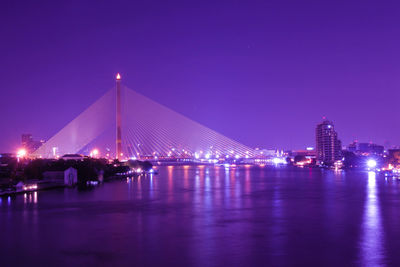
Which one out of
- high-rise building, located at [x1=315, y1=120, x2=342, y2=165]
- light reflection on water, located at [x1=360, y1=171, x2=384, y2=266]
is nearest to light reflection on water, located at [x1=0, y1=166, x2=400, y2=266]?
light reflection on water, located at [x1=360, y1=171, x2=384, y2=266]

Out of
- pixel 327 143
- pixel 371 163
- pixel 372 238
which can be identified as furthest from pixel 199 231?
pixel 327 143

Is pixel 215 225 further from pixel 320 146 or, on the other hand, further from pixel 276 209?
pixel 320 146

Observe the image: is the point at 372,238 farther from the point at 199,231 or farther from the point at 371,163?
the point at 371,163

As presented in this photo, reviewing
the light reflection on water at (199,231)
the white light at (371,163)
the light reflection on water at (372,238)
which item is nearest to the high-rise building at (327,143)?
the white light at (371,163)

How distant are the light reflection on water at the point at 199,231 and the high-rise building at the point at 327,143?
35750mm

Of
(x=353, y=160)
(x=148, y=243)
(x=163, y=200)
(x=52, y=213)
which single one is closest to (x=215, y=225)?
(x=148, y=243)

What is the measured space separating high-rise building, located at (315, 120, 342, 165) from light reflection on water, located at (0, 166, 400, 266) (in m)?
35.7

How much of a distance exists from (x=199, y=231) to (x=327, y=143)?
4093 centimetres

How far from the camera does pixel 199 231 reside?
575 cm

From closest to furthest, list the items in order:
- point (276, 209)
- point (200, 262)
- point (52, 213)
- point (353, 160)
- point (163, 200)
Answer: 1. point (200, 262)
2. point (52, 213)
3. point (276, 209)
4. point (163, 200)
5. point (353, 160)

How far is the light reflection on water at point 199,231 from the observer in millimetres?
4379

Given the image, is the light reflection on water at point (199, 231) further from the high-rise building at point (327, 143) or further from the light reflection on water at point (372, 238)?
the high-rise building at point (327, 143)

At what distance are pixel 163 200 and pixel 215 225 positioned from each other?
11.7ft

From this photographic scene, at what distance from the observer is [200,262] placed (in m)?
4.20
